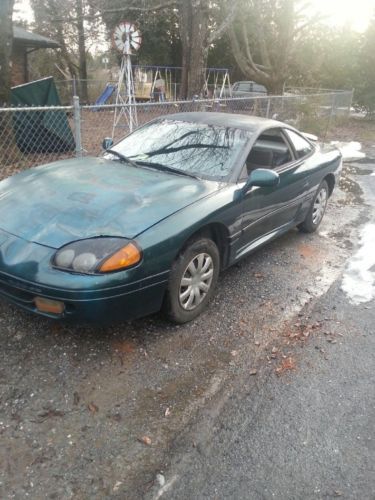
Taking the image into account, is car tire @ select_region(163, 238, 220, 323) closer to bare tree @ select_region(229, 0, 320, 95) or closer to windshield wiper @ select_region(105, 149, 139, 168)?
windshield wiper @ select_region(105, 149, 139, 168)

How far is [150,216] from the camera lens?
2881mm

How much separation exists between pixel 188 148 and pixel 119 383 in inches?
85.6

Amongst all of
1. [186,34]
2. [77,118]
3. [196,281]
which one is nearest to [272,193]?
[196,281]

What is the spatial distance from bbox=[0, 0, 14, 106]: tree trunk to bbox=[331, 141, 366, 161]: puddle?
7.90 m

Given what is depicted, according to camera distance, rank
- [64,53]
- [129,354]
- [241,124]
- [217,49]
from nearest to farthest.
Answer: [129,354] < [241,124] < [64,53] < [217,49]

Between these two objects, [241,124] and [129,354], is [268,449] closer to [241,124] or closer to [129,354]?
[129,354]

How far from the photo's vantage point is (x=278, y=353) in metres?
3.09

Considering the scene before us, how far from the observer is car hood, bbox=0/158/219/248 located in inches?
109

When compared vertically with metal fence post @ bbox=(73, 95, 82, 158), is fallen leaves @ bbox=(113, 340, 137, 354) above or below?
below

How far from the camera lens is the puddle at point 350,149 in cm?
1127

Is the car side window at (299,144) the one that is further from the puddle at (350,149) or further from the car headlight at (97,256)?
the puddle at (350,149)

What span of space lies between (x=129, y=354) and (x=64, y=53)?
26.8 m

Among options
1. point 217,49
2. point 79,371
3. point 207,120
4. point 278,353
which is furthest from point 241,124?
point 217,49

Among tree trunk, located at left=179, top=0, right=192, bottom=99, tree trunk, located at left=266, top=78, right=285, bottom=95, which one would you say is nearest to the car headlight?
tree trunk, located at left=179, top=0, right=192, bottom=99
